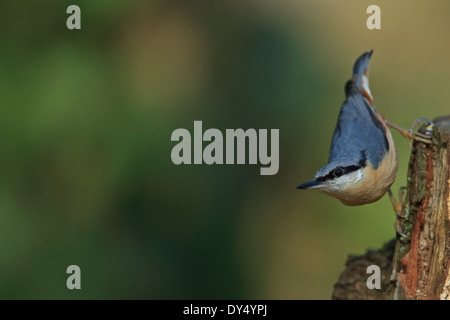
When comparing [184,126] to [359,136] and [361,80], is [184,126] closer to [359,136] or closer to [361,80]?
[361,80]

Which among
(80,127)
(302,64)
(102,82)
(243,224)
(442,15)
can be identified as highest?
(442,15)

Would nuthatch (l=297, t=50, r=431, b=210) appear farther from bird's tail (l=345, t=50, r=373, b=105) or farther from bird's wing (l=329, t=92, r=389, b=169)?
bird's tail (l=345, t=50, r=373, b=105)

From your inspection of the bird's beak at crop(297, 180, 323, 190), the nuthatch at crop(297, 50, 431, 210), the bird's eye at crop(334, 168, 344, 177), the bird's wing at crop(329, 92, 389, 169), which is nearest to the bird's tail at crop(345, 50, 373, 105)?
the bird's wing at crop(329, 92, 389, 169)

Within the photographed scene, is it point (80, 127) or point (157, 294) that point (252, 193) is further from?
point (80, 127)

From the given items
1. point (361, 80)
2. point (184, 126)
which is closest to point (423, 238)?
point (361, 80)
